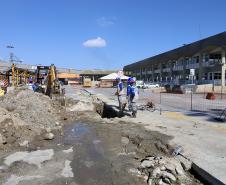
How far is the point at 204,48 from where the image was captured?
57438 millimetres

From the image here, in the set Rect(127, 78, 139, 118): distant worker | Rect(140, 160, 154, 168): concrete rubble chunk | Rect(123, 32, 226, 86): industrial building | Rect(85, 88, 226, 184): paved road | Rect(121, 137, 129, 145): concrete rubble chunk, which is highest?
Rect(123, 32, 226, 86): industrial building

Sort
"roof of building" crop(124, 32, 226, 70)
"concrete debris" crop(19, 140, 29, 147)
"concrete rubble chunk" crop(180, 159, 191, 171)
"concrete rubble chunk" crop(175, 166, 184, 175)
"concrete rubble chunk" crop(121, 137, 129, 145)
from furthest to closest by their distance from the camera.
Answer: "roof of building" crop(124, 32, 226, 70), "concrete rubble chunk" crop(121, 137, 129, 145), "concrete debris" crop(19, 140, 29, 147), "concrete rubble chunk" crop(180, 159, 191, 171), "concrete rubble chunk" crop(175, 166, 184, 175)

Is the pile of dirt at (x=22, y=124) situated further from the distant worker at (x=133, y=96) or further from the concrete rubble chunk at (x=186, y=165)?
the concrete rubble chunk at (x=186, y=165)

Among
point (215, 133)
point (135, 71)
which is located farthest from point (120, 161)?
point (135, 71)

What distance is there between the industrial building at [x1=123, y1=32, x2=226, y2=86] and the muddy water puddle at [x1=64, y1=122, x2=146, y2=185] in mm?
27950

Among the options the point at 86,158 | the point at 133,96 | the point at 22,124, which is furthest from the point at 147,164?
the point at 133,96

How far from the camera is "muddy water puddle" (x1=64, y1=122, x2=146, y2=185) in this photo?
7445 millimetres

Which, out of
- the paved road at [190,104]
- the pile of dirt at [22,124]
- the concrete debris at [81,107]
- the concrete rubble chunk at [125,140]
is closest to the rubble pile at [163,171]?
the concrete rubble chunk at [125,140]

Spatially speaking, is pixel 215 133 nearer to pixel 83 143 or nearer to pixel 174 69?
pixel 83 143

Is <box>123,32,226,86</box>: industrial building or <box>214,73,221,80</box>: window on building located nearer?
<box>123,32,226,86</box>: industrial building

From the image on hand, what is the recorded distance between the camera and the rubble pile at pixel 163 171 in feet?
23.6

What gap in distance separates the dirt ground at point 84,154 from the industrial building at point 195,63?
27494 mm

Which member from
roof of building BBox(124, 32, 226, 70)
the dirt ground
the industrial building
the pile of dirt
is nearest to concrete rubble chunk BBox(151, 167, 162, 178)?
the dirt ground

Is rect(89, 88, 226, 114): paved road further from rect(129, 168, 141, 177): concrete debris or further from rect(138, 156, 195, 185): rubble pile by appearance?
rect(129, 168, 141, 177): concrete debris
